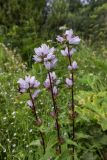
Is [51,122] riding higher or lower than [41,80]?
higher

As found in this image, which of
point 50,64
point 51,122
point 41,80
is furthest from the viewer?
point 41,80

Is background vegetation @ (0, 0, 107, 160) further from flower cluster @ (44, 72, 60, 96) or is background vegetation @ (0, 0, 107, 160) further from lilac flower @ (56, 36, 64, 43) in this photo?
lilac flower @ (56, 36, 64, 43)

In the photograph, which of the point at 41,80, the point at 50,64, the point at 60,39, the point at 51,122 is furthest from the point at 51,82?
the point at 41,80

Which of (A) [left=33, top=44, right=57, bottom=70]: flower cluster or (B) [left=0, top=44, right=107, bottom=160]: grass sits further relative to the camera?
(B) [left=0, top=44, right=107, bottom=160]: grass

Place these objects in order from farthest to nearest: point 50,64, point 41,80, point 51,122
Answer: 1. point 41,80
2. point 51,122
3. point 50,64

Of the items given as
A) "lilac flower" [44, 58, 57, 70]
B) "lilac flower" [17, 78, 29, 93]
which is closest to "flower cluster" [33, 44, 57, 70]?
"lilac flower" [44, 58, 57, 70]

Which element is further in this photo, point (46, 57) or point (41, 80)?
point (41, 80)

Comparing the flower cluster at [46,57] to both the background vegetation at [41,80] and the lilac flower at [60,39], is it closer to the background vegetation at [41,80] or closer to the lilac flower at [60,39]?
the lilac flower at [60,39]

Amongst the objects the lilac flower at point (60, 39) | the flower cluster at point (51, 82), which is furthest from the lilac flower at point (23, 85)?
the lilac flower at point (60, 39)

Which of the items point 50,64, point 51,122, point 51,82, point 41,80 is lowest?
point 41,80

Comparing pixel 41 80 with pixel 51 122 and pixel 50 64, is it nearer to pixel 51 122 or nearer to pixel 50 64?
pixel 51 122
